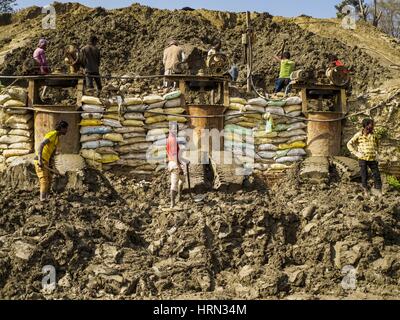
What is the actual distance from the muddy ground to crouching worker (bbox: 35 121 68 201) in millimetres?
200

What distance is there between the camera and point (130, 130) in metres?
10.9

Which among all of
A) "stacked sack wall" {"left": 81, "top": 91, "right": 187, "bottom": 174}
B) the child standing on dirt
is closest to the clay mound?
the child standing on dirt

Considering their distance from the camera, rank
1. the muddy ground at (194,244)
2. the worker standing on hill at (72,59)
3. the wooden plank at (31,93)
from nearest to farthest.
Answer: the muddy ground at (194,244)
the wooden plank at (31,93)
the worker standing on hill at (72,59)

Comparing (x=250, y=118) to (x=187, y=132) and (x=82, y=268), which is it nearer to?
(x=187, y=132)

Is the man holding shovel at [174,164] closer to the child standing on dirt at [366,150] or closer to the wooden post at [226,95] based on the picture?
the wooden post at [226,95]

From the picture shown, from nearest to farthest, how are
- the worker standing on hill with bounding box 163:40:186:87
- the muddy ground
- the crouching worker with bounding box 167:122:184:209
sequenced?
the muddy ground < the crouching worker with bounding box 167:122:184:209 < the worker standing on hill with bounding box 163:40:186:87

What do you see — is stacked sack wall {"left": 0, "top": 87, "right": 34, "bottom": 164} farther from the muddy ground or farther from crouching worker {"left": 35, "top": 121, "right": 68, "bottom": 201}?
crouching worker {"left": 35, "top": 121, "right": 68, "bottom": 201}

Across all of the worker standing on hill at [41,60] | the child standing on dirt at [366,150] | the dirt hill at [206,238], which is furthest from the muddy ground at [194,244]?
the worker standing on hill at [41,60]

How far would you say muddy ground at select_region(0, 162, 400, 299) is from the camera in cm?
859

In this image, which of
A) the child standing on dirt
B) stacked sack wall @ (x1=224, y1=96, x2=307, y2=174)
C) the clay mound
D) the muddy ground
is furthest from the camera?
the clay mound

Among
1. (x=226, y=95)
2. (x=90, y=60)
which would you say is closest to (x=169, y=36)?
(x=90, y=60)

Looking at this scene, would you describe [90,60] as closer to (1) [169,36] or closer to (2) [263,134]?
(2) [263,134]

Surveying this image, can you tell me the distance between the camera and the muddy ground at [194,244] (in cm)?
859

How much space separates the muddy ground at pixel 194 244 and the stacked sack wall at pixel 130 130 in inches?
17.1
